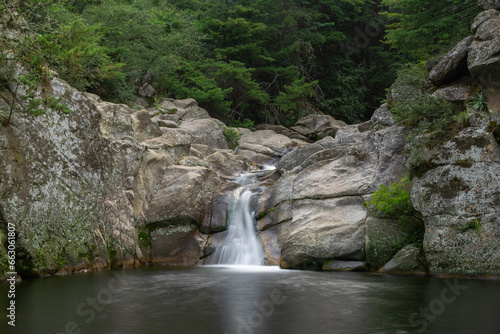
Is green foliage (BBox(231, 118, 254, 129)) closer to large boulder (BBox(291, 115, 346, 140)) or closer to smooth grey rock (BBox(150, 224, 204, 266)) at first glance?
large boulder (BBox(291, 115, 346, 140))

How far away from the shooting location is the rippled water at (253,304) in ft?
22.8

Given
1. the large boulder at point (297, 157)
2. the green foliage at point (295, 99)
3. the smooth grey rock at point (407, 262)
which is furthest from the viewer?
the green foliage at point (295, 99)

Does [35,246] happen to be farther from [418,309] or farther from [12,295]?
[418,309]

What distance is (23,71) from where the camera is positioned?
40.5 feet

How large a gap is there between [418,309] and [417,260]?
4.25 metres

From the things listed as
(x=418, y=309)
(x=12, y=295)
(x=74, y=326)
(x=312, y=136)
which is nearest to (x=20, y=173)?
(x=12, y=295)

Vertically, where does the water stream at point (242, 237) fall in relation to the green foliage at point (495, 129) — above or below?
below

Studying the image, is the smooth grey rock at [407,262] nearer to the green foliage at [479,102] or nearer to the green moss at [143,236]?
the green foliage at [479,102]

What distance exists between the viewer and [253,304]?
8633 mm

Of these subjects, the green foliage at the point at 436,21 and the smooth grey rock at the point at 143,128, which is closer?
the green foliage at the point at 436,21

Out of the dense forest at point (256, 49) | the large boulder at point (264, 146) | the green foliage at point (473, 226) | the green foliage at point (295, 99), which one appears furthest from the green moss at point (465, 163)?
the green foliage at point (295, 99)

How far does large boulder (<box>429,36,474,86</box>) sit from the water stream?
7239 mm

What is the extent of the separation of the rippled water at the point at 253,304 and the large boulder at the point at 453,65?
252 inches

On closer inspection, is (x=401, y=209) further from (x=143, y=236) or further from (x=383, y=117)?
(x=143, y=236)
